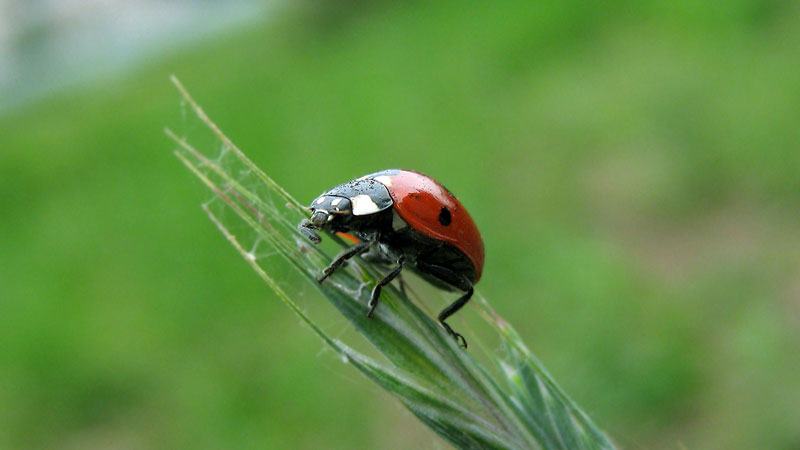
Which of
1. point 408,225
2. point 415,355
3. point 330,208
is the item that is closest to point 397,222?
point 408,225

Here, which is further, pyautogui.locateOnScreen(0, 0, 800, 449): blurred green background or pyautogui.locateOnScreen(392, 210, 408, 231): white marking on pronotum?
pyautogui.locateOnScreen(0, 0, 800, 449): blurred green background

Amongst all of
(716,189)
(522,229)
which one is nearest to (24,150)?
(522,229)

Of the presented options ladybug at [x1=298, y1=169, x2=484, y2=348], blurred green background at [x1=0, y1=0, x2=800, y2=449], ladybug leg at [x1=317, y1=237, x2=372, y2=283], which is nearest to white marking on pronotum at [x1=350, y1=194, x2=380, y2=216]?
ladybug at [x1=298, y1=169, x2=484, y2=348]

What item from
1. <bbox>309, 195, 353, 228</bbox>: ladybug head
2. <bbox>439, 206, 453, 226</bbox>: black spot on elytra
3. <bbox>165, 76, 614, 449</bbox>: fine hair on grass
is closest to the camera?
<bbox>165, 76, 614, 449</bbox>: fine hair on grass

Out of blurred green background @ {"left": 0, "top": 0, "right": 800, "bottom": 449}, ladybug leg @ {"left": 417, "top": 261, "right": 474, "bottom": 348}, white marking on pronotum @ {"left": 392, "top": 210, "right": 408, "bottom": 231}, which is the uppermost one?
white marking on pronotum @ {"left": 392, "top": 210, "right": 408, "bottom": 231}

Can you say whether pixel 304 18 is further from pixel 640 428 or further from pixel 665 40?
pixel 640 428

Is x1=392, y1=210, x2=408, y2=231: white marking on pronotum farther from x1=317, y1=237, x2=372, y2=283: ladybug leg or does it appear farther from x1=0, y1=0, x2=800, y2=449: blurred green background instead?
x1=0, y1=0, x2=800, y2=449: blurred green background

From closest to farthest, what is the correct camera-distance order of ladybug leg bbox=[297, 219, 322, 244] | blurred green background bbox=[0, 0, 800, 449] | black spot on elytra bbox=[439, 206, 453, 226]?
1. ladybug leg bbox=[297, 219, 322, 244]
2. black spot on elytra bbox=[439, 206, 453, 226]
3. blurred green background bbox=[0, 0, 800, 449]

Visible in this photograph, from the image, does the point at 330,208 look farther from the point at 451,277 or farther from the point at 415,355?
the point at 415,355
